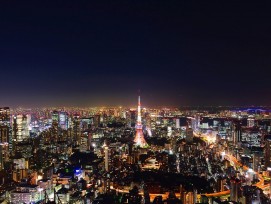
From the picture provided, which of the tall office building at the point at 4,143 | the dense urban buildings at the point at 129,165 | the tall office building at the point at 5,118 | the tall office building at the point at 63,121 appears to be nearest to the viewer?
the dense urban buildings at the point at 129,165

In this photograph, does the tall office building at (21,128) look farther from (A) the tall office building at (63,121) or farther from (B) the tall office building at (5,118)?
(A) the tall office building at (63,121)

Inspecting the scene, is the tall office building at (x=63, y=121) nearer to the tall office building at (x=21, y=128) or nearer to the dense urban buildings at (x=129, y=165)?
the dense urban buildings at (x=129, y=165)

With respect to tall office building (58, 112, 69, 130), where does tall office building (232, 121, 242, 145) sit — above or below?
below

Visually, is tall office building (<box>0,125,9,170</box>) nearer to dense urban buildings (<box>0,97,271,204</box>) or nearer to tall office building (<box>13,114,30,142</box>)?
dense urban buildings (<box>0,97,271,204</box>)

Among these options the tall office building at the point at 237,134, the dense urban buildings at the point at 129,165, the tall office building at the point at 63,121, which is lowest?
the dense urban buildings at the point at 129,165

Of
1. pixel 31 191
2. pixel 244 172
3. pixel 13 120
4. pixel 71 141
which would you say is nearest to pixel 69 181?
pixel 31 191

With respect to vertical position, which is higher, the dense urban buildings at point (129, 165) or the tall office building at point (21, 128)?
the tall office building at point (21, 128)

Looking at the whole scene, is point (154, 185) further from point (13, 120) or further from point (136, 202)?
point (13, 120)

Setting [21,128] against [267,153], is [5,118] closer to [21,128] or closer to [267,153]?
[21,128]

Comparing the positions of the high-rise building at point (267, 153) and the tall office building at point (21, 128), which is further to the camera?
the tall office building at point (21, 128)

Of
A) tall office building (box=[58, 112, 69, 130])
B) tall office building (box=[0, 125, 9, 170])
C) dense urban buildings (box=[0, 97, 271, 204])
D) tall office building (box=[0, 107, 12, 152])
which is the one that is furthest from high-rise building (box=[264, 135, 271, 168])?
tall office building (box=[58, 112, 69, 130])

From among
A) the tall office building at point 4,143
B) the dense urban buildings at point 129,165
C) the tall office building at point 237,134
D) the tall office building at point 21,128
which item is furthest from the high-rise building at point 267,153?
the tall office building at point 21,128

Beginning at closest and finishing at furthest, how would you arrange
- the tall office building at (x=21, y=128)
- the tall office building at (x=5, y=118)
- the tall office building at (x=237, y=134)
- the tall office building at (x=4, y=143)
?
the tall office building at (x=4, y=143) → the tall office building at (x=5, y=118) → the tall office building at (x=21, y=128) → the tall office building at (x=237, y=134)
